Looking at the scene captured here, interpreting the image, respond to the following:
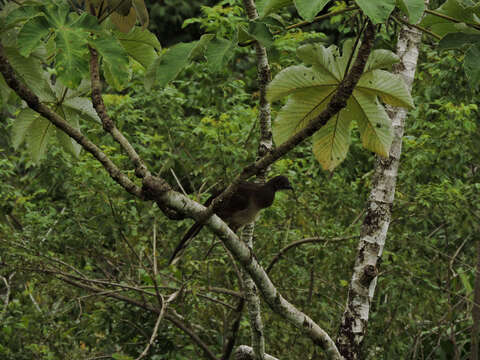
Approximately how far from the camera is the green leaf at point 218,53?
1.58 metres

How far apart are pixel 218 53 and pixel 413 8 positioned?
1.70 feet

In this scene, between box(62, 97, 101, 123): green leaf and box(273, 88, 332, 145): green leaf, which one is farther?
box(62, 97, 101, 123): green leaf

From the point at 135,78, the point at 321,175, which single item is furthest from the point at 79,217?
the point at 321,175

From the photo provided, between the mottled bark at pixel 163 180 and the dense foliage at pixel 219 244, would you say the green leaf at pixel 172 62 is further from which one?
the dense foliage at pixel 219 244

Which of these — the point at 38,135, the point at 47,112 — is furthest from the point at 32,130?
the point at 47,112

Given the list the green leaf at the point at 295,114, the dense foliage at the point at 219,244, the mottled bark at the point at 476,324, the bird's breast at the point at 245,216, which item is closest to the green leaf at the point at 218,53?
the green leaf at the point at 295,114

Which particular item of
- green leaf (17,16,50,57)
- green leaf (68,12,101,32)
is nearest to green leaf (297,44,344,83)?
green leaf (68,12,101,32)

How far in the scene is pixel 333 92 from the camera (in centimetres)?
183

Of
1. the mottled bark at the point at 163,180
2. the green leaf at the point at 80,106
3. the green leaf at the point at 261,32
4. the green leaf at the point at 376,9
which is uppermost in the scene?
the green leaf at the point at 261,32

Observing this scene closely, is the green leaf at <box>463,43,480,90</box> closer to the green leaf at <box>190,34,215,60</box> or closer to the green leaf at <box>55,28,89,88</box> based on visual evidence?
the green leaf at <box>190,34,215,60</box>

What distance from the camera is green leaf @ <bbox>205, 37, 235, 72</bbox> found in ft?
5.19

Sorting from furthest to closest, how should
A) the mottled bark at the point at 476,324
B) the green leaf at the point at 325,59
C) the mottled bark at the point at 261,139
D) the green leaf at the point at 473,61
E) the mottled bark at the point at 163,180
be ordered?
the mottled bark at the point at 476,324
the mottled bark at the point at 261,139
the green leaf at the point at 325,59
the green leaf at the point at 473,61
the mottled bark at the point at 163,180

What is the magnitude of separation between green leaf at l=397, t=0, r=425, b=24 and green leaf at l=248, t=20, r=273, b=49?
1.19 feet

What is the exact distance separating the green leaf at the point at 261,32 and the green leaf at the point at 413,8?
1.19 ft
